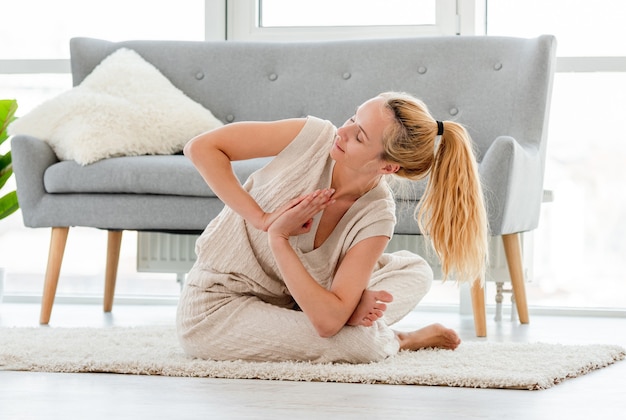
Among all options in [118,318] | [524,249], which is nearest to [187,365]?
[118,318]

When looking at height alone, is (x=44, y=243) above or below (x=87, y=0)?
below

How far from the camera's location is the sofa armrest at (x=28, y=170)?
9.50 ft

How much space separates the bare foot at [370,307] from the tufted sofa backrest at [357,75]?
133 centimetres

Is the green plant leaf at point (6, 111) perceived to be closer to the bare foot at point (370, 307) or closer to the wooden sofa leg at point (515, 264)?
the wooden sofa leg at point (515, 264)

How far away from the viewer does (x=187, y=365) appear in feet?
5.90

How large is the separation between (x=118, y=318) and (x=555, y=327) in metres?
1.38

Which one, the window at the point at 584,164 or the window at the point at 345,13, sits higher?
the window at the point at 345,13

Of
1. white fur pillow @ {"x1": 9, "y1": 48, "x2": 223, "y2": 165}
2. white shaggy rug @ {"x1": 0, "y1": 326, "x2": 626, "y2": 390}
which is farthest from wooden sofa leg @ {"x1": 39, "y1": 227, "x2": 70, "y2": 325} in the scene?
white shaggy rug @ {"x1": 0, "y1": 326, "x2": 626, "y2": 390}

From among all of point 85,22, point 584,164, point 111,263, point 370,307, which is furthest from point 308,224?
point 85,22

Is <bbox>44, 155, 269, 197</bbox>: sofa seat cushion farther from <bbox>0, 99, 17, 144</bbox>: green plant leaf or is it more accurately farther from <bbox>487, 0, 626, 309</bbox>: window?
<bbox>487, 0, 626, 309</bbox>: window

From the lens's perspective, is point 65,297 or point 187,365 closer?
point 187,365

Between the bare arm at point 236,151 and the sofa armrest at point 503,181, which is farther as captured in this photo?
the sofa armrest at point 503,181

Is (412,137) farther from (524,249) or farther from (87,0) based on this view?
(87,0)

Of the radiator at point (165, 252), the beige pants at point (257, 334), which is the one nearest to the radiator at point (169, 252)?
the radiator at point (165, 252)
